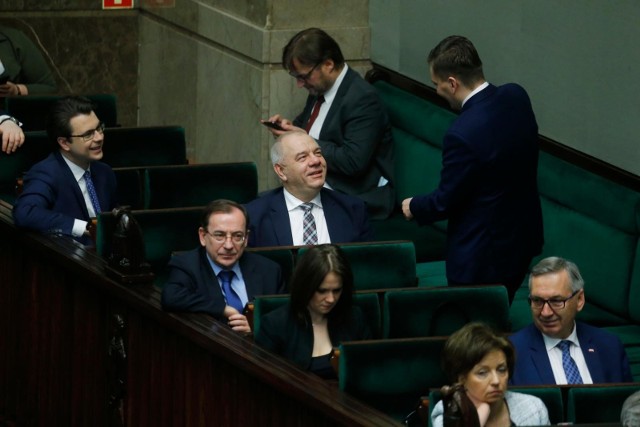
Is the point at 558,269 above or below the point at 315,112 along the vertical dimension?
below

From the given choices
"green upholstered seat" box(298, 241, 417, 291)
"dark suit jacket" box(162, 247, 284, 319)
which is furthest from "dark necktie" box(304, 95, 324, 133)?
"dark suit jacket" box(162, 247, 284, 319)

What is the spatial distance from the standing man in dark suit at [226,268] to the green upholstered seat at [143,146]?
6.40 feet

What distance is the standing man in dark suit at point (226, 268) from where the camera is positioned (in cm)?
483

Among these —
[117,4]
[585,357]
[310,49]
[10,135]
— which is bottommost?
[585,357]

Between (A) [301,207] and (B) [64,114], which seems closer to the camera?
(A) [301,207]

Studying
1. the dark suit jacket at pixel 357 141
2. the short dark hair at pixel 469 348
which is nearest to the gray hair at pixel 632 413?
the short dark hair at pixel 469 348

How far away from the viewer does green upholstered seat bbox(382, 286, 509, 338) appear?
485 centimetres

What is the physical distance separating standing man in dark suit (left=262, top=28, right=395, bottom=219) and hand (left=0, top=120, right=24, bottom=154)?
3.65 feet

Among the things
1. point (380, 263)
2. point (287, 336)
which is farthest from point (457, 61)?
point (287, 336)

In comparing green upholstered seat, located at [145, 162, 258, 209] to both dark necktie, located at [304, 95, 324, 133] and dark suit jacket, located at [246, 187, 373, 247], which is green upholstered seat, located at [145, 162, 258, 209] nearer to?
dark necktie, located at [304, 95, 324, 133]

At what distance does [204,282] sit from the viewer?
4898mm

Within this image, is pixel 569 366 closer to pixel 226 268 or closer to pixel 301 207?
pixel 226 268

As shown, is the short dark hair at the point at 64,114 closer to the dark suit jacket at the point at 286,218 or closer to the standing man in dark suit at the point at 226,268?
the dark suit jacket at the point at 286,218

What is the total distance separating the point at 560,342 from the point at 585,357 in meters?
0.09
